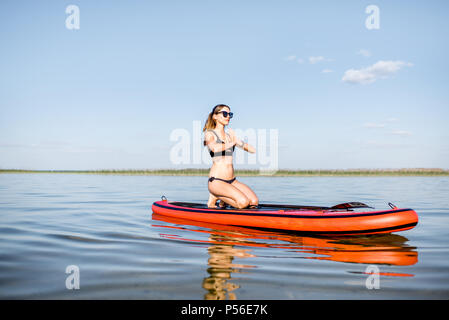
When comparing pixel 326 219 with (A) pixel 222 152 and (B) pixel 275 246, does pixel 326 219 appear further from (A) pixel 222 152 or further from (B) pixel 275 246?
(A) pixel 222 152

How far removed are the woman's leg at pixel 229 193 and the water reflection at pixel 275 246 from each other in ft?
1.77

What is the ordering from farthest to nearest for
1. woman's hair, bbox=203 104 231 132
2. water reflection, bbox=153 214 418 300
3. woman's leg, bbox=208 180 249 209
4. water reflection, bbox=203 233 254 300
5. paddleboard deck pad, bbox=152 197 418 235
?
1. woman's hair, bbox=203 104 231 132
2. woman's leg, bbox=208 180 249 209
3. paddleboard deck pad, bbox=152 197 418 235
4. water reflection, bbox=153 214 418 300
5. water reflection, bbox=203 233 254 300

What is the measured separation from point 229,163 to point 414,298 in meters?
4.49

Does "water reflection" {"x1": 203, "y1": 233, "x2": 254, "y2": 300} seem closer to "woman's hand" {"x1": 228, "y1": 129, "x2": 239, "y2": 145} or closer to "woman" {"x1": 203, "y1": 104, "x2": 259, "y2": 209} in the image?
"woman" {"x1": 203, "y1": 104, "x2": 259, "y2": 209}

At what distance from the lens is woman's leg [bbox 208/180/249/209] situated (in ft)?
22.5

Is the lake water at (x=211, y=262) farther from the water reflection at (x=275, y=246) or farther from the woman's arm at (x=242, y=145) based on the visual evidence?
the woman's arm at (x=242, y=145)

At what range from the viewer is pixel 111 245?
509cm

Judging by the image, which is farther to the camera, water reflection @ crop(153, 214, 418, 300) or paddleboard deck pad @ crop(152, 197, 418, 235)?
paddleboard deck pad @ crop(152, 197, 418, 235)

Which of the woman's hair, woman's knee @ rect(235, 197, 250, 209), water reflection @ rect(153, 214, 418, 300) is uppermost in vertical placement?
the woman's hair

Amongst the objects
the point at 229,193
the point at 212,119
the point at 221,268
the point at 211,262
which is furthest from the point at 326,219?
the point at 212,119

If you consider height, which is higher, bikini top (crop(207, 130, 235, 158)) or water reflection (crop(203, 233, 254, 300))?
bikini top (crop(207, 130, 235, 158))

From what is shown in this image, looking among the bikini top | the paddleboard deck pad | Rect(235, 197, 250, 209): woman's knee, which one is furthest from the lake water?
the bikini top

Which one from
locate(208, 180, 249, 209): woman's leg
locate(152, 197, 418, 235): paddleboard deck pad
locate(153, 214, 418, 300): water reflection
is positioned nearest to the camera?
locate(153, 214, 418, 300): water reflection
